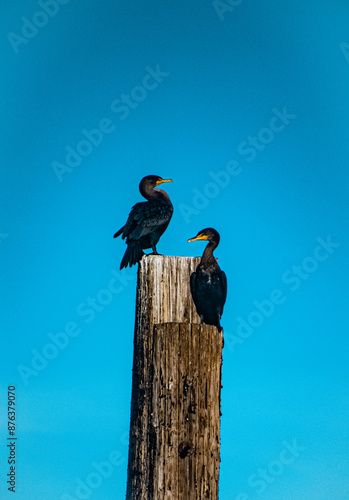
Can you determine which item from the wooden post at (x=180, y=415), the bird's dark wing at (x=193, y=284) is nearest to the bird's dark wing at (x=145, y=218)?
the bird's dark wing at (x=193, y=284)

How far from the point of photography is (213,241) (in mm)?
4977

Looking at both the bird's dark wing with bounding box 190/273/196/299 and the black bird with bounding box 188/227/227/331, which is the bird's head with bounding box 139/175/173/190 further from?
the bird's dark wing with bounding box 190/273/196/299

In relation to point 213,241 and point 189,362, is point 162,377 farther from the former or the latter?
point 213,241

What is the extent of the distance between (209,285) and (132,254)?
3.79 ft

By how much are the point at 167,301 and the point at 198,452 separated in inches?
37.5

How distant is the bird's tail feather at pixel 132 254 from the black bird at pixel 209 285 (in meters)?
0.46

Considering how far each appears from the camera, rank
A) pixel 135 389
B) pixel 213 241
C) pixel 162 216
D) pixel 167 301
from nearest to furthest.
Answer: pixel 135 389 → pixel 167 301 → pixel 213 241 → pixel 162 216

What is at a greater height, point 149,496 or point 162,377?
point 162,377

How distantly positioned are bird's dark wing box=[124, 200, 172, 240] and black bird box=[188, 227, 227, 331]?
371 mm

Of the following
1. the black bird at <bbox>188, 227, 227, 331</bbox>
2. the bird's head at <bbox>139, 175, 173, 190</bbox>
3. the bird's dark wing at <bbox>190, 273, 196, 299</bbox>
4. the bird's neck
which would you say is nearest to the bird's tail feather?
the black bird at <bbox>188, 227, 227, 331</bbox>

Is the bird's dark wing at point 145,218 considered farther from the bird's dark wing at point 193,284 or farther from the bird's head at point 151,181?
the bird's dark wing at point 193,284

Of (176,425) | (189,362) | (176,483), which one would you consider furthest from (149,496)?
(189,362)

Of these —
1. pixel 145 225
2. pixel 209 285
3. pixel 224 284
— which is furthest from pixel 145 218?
pixel 209 285

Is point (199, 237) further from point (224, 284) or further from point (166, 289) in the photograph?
point (166, 289)
